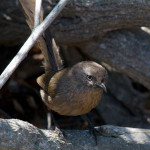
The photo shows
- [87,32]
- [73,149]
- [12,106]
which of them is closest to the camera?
[73,149]

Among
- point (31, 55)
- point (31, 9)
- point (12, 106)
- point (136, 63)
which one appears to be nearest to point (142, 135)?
point (136, 63)

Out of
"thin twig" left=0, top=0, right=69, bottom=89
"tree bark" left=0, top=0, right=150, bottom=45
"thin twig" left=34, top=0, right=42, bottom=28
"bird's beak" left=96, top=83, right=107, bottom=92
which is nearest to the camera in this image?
"thin twig" left=0, top=0, right=69, bottom=89

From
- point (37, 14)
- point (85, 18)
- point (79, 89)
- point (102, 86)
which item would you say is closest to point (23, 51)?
point (37, 14)

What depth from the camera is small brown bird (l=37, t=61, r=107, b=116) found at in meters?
3.91

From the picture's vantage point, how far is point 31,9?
13.4 feet

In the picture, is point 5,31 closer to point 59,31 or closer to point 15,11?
point 15,11

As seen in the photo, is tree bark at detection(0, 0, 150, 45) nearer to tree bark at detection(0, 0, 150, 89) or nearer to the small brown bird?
tree bark at detection(0, 0, 150, 89)

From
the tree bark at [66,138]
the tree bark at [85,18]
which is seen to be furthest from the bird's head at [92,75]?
the tree bark at [85,18]

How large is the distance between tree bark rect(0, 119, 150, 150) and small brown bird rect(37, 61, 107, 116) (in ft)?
1.13

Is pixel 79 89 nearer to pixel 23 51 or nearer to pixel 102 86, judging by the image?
pixel 102 86

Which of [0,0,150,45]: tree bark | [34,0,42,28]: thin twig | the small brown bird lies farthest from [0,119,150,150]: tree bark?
[0,0,150,45]: tree bark

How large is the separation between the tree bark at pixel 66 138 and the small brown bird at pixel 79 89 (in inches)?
13.6

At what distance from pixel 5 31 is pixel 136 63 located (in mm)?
2291

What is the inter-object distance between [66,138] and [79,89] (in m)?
0.67
